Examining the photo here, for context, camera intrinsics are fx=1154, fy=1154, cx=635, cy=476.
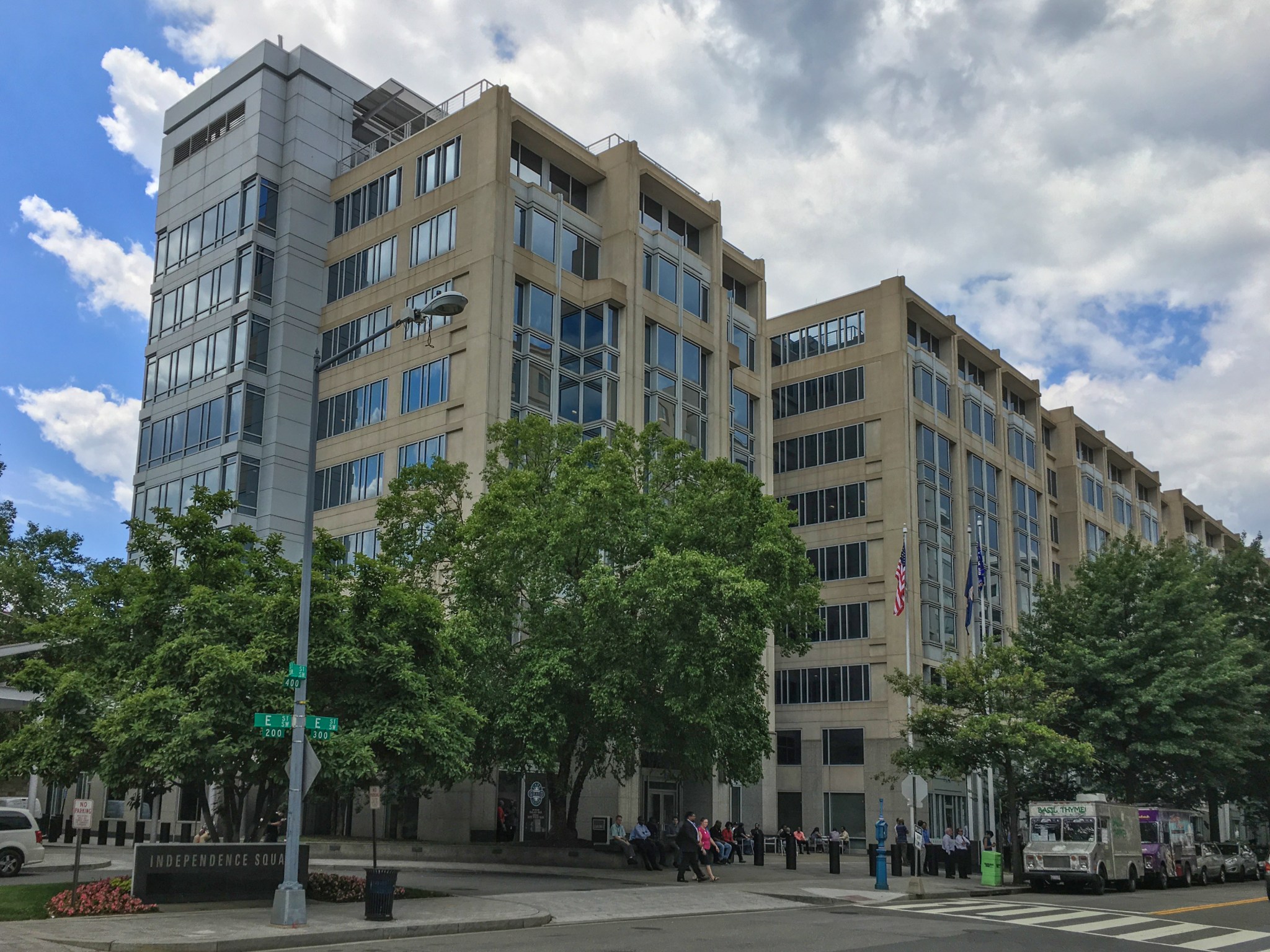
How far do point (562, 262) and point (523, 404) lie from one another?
7087 millimetres

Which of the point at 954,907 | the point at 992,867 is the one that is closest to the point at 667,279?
the point at 992,867

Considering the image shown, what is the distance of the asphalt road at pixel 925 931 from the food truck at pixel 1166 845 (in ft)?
25.5

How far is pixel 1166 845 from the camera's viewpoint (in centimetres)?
3681

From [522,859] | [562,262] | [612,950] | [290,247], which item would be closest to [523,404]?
[562,262]

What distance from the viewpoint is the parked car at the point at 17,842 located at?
27203 millimetres

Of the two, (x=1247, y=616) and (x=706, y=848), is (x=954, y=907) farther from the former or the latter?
(x=1247, y=616)

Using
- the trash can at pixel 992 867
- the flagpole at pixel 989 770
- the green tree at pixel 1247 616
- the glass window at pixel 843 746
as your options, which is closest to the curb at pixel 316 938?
the trash can at pixel 992 867

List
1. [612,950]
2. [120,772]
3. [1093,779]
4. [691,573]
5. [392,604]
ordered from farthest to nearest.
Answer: [1093,779], [691,573], [392,604], [120,772], [612,950]

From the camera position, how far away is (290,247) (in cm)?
5162

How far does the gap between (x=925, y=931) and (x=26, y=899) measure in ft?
51.7

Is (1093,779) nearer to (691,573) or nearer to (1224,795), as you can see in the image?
(1224,795)

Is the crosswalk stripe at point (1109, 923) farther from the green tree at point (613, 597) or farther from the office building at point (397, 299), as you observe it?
the office building at point (397, 299)

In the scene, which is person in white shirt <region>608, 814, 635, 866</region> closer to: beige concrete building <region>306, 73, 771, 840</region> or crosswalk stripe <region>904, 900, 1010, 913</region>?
beige concrete building <region>306, 73, 771, 840</region>

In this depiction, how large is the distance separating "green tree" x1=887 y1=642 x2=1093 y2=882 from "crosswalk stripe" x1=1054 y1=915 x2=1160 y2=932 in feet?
30.1
